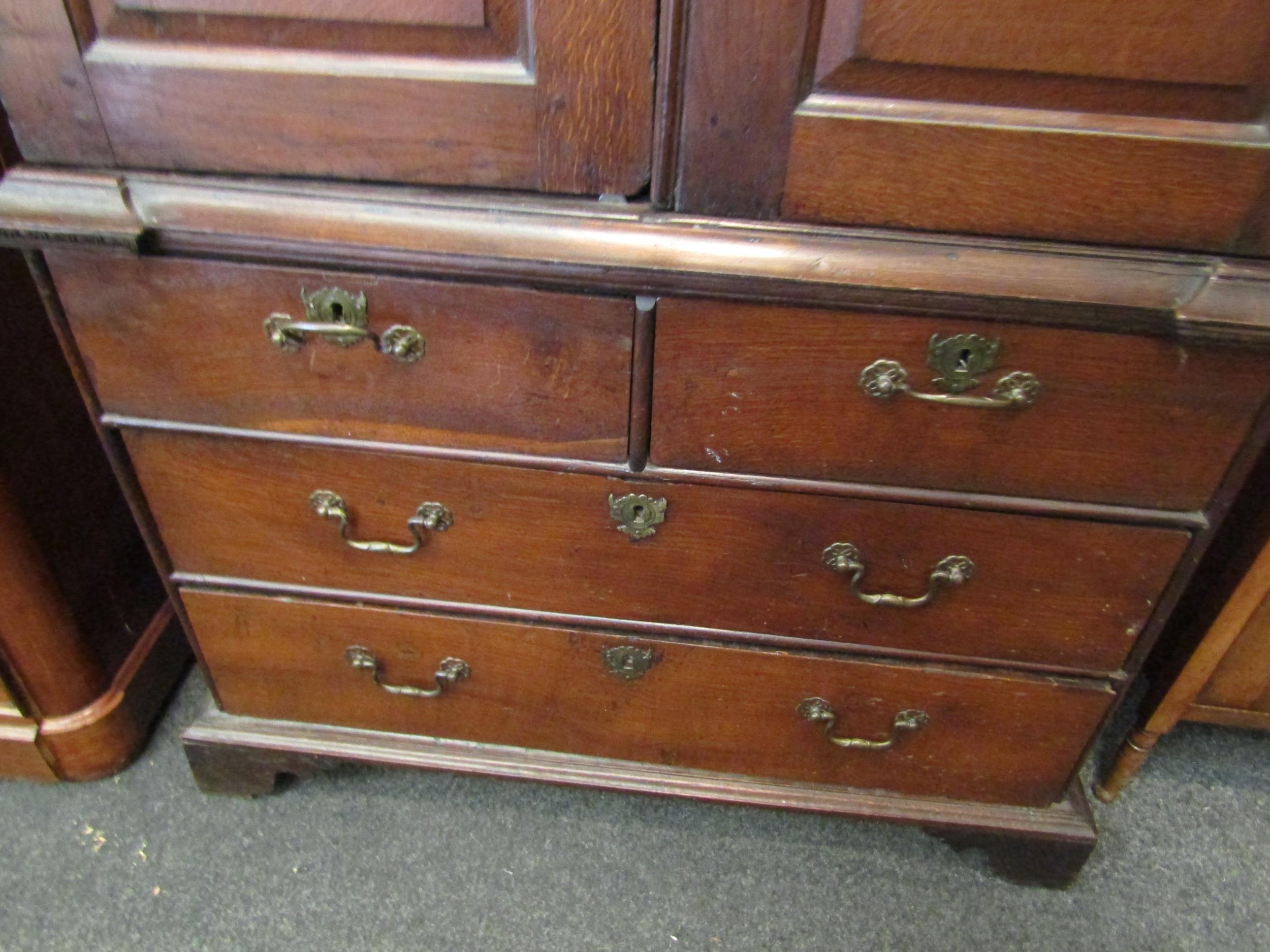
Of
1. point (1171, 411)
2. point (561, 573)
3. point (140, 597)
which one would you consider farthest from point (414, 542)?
point (1171, 411)

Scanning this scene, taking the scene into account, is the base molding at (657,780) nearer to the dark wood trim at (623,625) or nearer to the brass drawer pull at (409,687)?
the brass drawer pull at (409,687)

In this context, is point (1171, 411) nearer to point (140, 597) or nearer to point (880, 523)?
point (880, 523)

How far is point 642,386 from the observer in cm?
77

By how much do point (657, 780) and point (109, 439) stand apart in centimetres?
71

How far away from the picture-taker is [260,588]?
982 millimetres

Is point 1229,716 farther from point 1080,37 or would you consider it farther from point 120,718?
point 120,718

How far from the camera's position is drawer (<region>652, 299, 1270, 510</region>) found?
718 mm

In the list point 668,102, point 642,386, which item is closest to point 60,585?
point 642,386

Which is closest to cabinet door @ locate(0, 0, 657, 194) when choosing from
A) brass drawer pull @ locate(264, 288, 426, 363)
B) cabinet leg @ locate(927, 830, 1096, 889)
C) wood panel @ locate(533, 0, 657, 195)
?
wood panel @ locate(533, 0, 657, 195)

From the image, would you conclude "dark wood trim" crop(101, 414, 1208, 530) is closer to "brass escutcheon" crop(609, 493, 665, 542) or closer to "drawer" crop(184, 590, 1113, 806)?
"brass escutcheon" crop(609, 493, 665, 542)

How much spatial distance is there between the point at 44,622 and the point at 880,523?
986 mm

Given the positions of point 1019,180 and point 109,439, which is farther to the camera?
point 109,439

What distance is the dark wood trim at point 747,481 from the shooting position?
80 centimetres

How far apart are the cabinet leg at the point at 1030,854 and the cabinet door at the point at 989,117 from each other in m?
0.72
